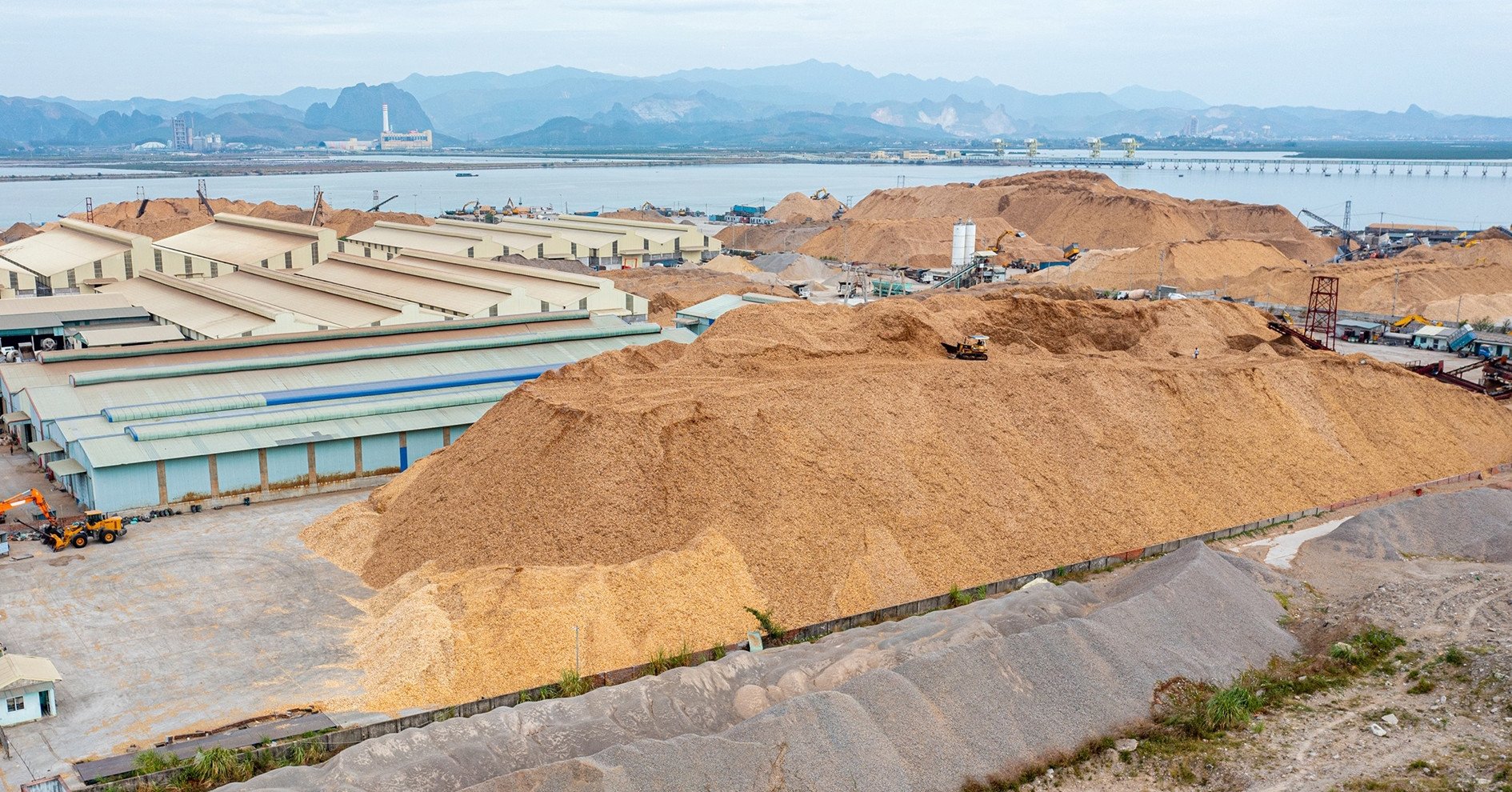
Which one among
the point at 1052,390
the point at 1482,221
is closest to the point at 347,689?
the point at 1052,390

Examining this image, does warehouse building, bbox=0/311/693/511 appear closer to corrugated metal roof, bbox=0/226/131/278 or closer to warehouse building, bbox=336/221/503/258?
corrugated metal roof, bbox=0/226/131/278

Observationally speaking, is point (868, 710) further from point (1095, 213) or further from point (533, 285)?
point (1095, 213)

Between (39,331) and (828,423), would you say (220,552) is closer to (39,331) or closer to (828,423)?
(828,423)

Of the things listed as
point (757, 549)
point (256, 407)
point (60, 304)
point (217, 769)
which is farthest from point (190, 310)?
point (217, 769)

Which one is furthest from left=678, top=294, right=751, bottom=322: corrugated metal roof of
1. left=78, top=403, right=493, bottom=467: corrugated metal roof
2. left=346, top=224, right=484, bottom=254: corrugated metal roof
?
left=346, top=224, right=484, bottom=254: corrugated metal roof

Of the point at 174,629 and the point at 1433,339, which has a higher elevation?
the point at 1433,339

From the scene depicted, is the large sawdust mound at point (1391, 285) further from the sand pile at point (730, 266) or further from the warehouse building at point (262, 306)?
the warehouse building at point (262, 306)
